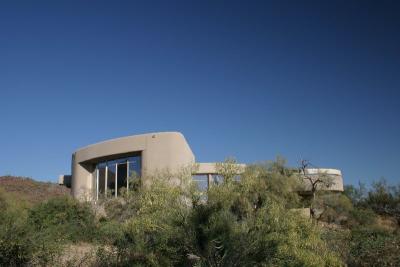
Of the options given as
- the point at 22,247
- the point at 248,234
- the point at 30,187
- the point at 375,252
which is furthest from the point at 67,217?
the point at 30,187

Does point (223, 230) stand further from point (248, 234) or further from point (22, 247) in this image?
point (22, 247)

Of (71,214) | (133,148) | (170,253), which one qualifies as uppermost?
(133,148)

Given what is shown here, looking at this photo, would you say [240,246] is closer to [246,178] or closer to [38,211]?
[246,178]

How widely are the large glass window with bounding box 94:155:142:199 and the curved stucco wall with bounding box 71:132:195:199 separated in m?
0.51

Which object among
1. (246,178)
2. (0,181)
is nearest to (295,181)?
(246,178)

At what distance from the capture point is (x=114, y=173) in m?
32.7

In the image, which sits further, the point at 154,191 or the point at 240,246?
the point at 154,191

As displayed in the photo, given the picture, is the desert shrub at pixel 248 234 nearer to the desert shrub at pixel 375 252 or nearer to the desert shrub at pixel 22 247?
the desert shrub at pixel 375 252

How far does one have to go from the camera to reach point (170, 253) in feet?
46.4

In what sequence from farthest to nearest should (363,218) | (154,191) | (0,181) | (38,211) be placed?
(0,181)
(363,218)
(38,211)
(154,191)

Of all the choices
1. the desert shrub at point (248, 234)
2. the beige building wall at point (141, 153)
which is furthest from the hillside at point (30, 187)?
the desert shrub at point (248, 234)

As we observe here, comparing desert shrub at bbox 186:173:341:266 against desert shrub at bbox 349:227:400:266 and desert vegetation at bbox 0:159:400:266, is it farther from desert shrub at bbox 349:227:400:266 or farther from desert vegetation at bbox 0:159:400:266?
desert shrub at bbox 349:227:400:266

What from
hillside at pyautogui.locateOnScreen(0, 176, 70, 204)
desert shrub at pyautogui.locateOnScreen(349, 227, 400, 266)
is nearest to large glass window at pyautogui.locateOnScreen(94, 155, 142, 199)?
desert shrub at pyautogui.locateOnScreen(349, 227, 400, 266)

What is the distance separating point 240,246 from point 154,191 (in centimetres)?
285
